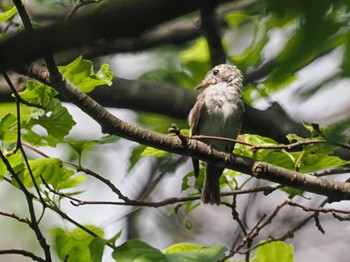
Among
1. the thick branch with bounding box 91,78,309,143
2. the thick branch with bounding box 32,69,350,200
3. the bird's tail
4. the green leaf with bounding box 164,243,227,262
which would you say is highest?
the thick branch with bounding box 91,78,309,143

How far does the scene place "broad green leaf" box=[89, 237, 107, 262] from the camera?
8.92 ft

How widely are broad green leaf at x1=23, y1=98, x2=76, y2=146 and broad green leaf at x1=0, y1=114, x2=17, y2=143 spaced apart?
49mm

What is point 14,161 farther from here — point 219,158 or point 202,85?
point 202,85

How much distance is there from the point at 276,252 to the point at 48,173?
3.43 ft

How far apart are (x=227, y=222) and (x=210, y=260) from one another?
12.1 feet

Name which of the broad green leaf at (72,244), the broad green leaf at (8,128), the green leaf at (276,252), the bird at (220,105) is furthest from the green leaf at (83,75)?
the bird at (220,105)

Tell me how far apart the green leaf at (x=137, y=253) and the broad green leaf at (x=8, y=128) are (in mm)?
605

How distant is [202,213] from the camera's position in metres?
6.48

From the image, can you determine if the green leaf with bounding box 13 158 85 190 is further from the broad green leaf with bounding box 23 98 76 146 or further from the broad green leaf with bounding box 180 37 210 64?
the broad green leaf with bounding box 180 37 210 64

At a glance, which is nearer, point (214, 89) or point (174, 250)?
point (174, 250)

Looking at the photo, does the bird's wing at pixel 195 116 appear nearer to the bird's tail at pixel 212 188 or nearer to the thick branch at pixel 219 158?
the bird's tail at pixel 212 188

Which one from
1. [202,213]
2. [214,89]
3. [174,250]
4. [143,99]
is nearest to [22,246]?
[202,213]

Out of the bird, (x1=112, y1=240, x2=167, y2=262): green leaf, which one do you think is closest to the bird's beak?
the bird

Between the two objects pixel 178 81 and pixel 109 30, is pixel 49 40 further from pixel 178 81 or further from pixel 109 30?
pixel 178 81
